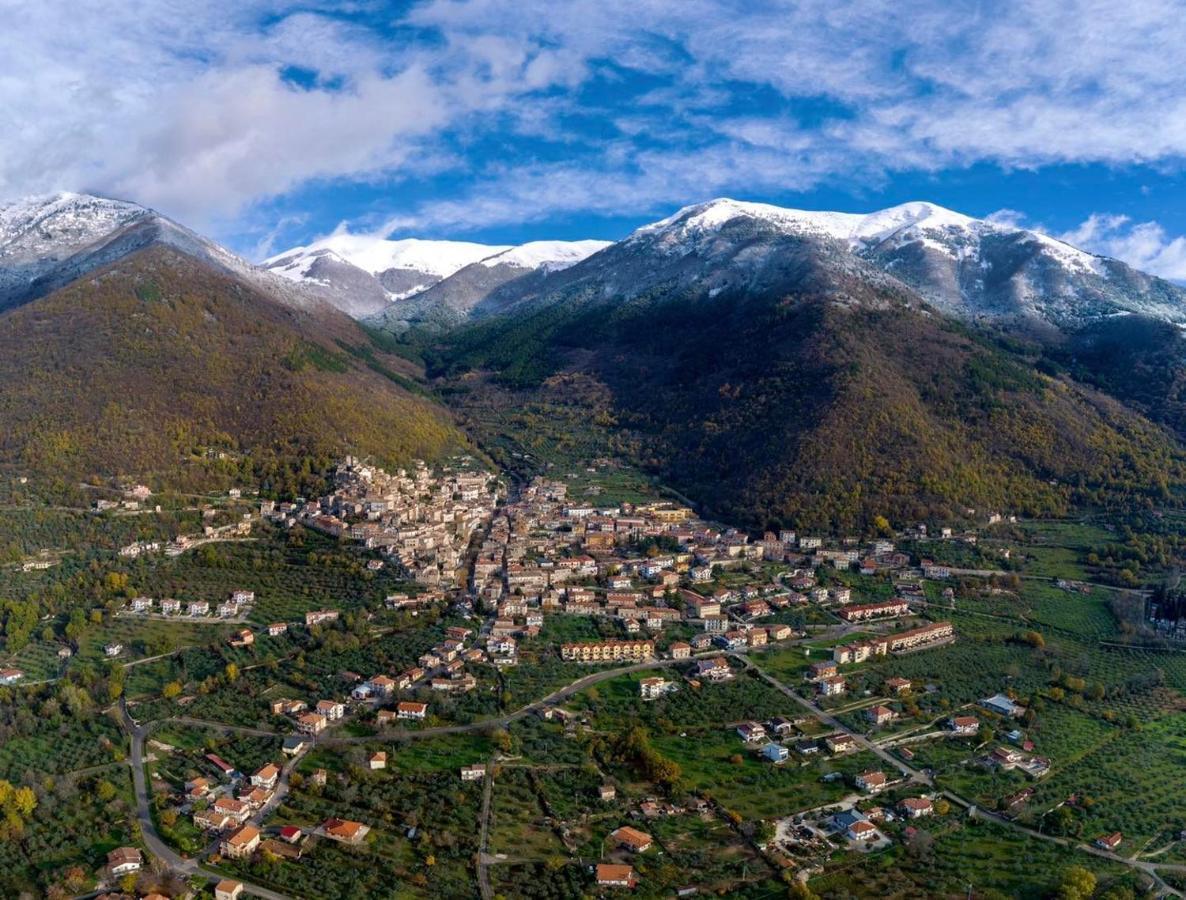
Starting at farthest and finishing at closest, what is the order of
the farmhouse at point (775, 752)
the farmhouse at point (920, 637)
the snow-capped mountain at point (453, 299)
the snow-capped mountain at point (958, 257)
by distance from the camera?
the snow-capped mountain at point (453, 299) < the snow-capped mountain at point (958, 257) < the farmhouse at point (920, 637) < the farmhouse at point (775, 752)

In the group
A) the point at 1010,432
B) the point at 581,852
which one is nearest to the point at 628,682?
the point at 581,852


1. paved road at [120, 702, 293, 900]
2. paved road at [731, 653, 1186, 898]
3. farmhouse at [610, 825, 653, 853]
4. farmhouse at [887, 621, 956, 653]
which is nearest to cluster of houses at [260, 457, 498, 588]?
paved road at [120, 702, 293, 900]

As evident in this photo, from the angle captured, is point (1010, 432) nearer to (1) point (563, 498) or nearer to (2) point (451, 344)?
(1) point (563, 498)

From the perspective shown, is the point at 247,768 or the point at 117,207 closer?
the point at 247,768

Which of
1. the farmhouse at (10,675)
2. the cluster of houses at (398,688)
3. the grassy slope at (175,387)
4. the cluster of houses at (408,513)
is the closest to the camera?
the cluster of houses at (398,688)

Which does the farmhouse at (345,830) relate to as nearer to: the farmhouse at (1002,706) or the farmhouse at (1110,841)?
the farmhouse at (1110,841)

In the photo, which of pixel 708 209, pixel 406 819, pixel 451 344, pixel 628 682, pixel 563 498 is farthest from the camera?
pixel 708 209

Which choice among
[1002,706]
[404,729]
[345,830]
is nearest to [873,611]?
[1002,706]

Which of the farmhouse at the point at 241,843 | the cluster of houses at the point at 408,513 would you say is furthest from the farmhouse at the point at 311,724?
the cluster of houses at the point at 408,513
